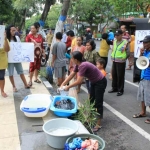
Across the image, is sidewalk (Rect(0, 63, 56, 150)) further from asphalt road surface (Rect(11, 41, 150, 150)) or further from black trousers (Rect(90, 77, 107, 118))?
black trousers (Rect(90, 77, 107, 118))

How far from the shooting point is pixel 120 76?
20.4ft

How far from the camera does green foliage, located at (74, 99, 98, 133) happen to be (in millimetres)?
4070

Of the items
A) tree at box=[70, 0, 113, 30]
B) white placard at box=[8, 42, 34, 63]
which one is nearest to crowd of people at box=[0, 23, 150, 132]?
white placard at box=[8, 42, 34, 63]

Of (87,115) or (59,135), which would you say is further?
(87,115)

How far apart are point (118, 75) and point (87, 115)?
2.41m

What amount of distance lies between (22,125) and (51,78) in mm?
3324

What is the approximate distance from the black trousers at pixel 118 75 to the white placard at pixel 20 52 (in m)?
2.28

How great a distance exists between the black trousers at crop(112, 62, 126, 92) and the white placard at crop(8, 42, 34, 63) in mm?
2280

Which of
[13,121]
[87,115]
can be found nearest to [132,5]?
[87,115]

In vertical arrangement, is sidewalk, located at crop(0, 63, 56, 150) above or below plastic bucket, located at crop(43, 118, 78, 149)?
below

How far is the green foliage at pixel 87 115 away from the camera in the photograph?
13.4 ft

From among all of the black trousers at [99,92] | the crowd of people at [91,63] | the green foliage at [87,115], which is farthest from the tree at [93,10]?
the green foliage at [87,115]

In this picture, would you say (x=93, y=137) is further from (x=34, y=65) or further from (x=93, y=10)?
(x=93, y=10)

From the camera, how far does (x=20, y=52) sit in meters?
5.75
